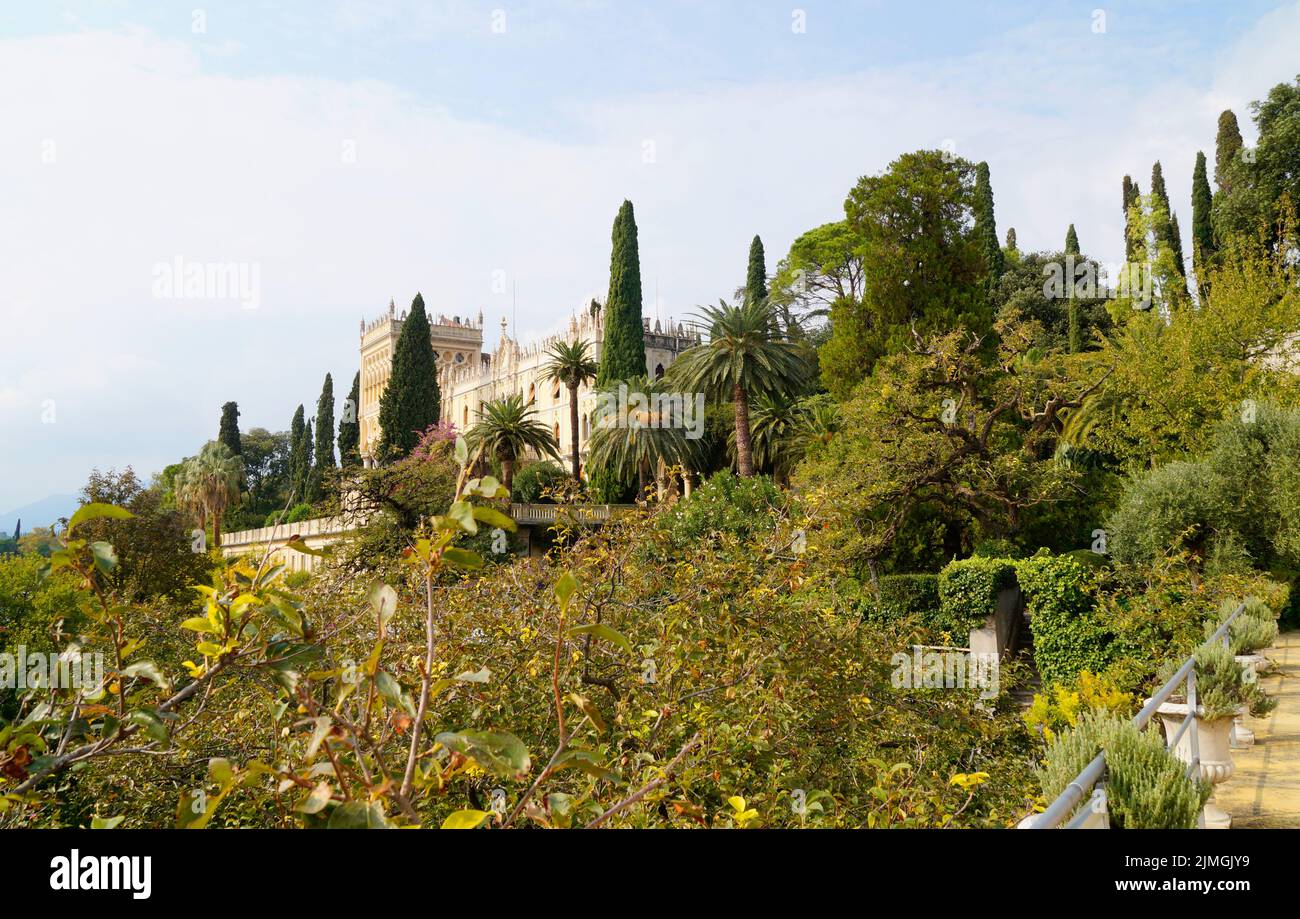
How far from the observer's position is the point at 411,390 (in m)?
46.7

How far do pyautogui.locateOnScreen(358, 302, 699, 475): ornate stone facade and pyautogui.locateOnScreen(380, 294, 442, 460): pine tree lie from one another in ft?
7.21

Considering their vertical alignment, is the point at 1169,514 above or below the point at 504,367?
below

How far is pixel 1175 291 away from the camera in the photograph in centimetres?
2956

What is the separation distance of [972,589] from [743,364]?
12436 mm

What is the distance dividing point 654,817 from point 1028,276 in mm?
44204

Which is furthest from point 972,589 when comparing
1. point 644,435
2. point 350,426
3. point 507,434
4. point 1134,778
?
point 350,426

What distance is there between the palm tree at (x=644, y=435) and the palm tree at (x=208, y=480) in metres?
16.3

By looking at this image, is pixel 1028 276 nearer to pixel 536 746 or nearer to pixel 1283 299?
pixel 1283 299

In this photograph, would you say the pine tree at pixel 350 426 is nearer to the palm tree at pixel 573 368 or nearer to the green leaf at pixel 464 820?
the palm tree at pixel 573 368

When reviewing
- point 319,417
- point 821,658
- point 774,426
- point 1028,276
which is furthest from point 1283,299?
point 319,417

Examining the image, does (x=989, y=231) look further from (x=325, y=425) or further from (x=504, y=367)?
(x=325, y=425)

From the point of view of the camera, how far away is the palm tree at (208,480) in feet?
129

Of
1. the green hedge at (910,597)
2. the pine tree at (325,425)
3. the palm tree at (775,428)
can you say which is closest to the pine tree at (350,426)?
the pine tree at (325,425)
